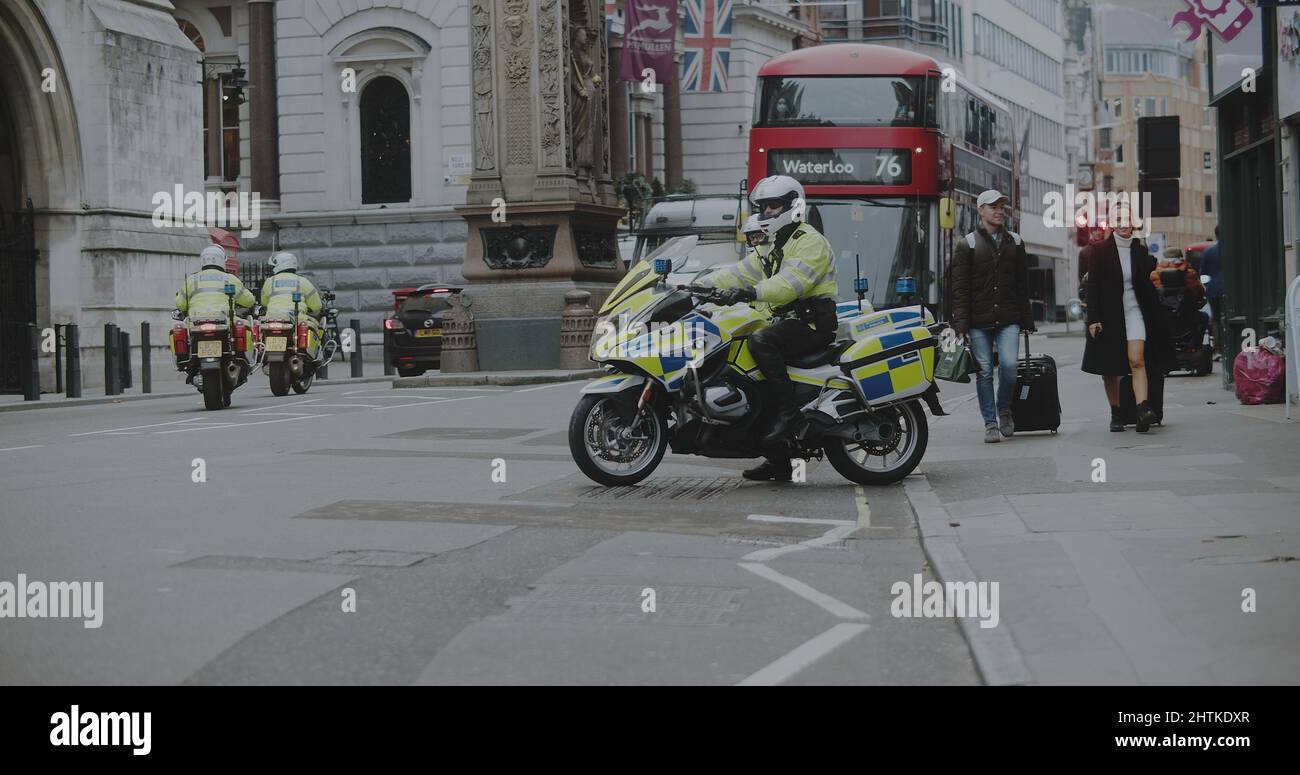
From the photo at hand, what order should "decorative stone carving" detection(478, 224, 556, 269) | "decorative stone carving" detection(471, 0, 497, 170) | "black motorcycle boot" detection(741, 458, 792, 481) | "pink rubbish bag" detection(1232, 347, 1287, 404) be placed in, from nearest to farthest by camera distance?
1. "black motorcycle boot" detection(741, 458, 792, 481)
2. "pink rubbish bag" detection(1232, 347, 1287, 404)
3. "decorative stone carving" detection(471, 0, 497, 170)
4. "decorative stone carving" detection(478, 224, 556, 269)

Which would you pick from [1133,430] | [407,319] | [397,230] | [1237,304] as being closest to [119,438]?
[1133,430]

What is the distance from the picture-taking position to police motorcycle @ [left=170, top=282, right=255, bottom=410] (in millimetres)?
19750

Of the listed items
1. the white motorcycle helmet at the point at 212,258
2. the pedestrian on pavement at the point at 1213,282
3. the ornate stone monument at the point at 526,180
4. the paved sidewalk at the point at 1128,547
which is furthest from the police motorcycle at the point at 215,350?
the pedestrian on pavement at the point at 1213,282

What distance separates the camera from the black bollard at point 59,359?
81.5 feet

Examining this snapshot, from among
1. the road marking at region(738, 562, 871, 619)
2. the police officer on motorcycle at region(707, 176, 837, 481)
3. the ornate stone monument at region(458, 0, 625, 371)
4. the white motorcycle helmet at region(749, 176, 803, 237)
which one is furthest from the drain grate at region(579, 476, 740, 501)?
the ornate stone monument at region(458, 0, 625, 371)

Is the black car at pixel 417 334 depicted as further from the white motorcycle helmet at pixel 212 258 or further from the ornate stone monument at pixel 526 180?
the white motorcycle helmet at pixel 212 258

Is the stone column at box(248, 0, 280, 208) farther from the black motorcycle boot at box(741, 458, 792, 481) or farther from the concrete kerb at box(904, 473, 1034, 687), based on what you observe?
the concrete kerb at box(904, 473, 1034, 687)

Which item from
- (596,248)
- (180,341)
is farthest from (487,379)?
(180,341)

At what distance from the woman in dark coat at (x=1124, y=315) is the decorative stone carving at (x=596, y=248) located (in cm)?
1350

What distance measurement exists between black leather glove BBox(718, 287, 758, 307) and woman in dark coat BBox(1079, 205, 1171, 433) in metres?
4.28

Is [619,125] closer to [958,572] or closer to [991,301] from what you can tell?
[991,301]

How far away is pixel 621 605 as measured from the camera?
6.89 meters

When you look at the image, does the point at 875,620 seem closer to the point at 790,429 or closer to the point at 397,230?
the point at 790,429

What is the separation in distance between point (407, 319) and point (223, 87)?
16.0m
